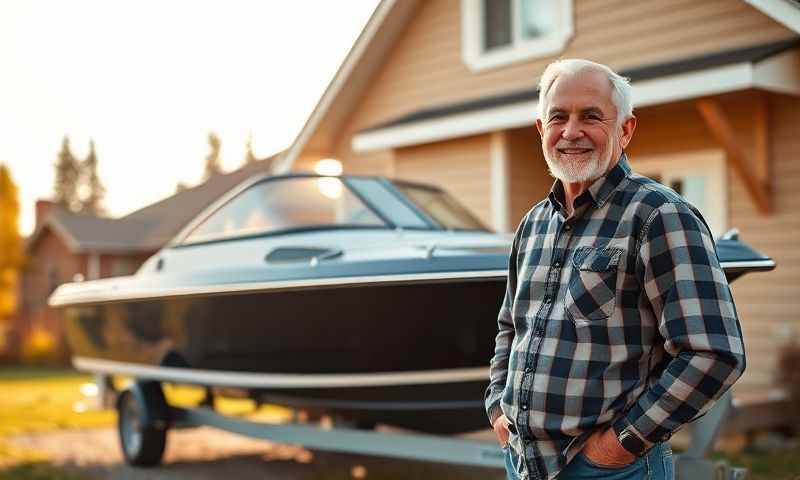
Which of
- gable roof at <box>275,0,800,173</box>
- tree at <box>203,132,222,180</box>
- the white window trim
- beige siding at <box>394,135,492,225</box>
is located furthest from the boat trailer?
tree at <box>203,132,222,180</box>

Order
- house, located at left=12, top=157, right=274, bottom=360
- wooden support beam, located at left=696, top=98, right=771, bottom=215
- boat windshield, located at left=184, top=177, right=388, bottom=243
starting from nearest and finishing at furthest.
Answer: boat windshield, located at left=184, top=177, right=388, bottom=243, wooden support beam, located at left=696, top=98, right=771, bottom=215, house, located at left=12, top=157, right=274, bottom=360

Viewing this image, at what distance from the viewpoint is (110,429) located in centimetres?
940

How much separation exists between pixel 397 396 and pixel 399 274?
2.69 ft

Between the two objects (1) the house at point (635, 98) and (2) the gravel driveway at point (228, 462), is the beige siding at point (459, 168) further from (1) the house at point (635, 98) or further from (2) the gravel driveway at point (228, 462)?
(2) the gravel driveway at point (228, 462)

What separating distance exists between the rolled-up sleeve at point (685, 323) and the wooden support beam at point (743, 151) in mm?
5641

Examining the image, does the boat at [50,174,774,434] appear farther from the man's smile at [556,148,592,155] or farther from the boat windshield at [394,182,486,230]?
the man's smile at [556,148,592,155]

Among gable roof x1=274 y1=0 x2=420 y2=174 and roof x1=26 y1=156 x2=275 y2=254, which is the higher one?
gable roof x1=274 y1=0 x2=420 y2=174

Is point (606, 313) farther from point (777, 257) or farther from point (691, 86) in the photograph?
point (777, 257)

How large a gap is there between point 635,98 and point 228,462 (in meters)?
4.46

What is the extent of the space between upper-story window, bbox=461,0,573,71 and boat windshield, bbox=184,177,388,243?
13.5 ft

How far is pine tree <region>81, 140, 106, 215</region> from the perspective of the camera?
249 ft

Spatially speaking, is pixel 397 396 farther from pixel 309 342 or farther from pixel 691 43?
pixel 691 43

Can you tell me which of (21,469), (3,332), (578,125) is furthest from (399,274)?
(3,332)

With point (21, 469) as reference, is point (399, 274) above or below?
above
